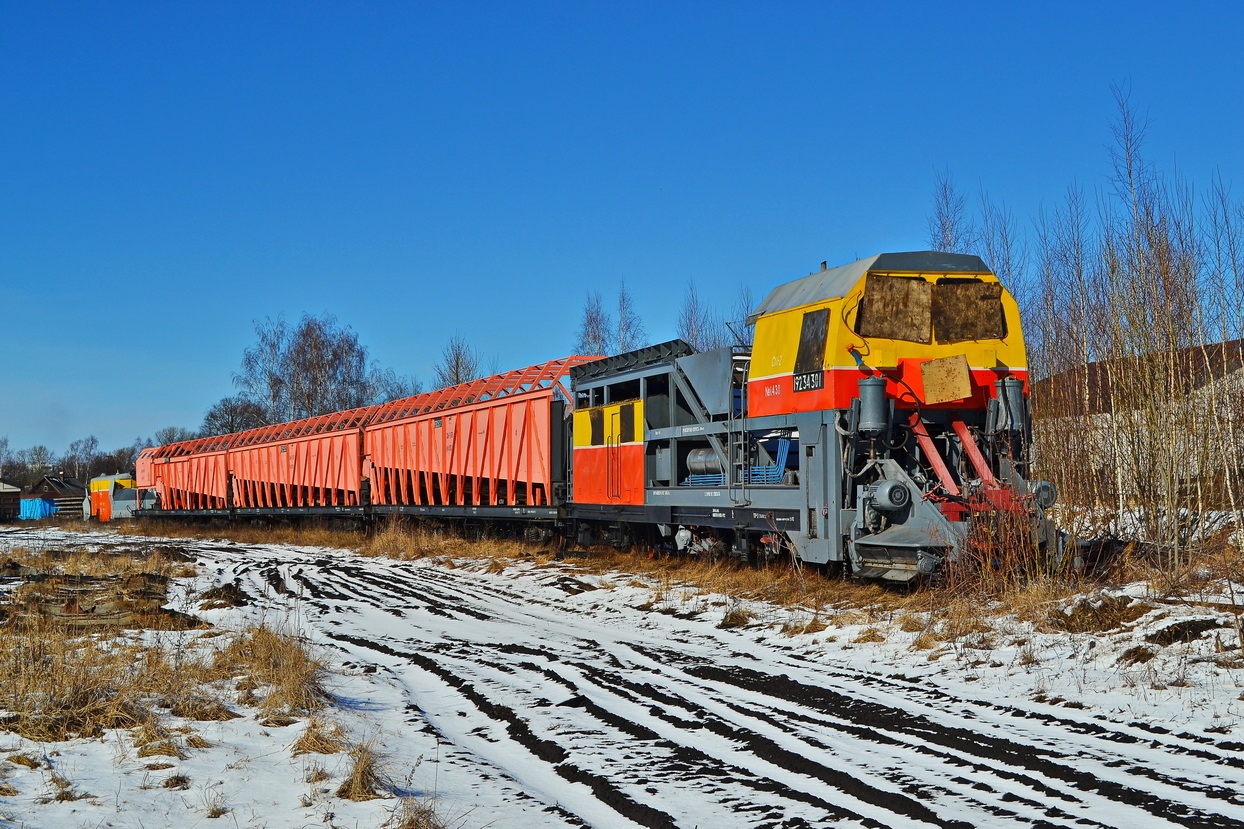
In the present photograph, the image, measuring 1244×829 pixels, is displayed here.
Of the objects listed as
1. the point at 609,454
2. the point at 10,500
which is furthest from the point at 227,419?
the point at 609,454

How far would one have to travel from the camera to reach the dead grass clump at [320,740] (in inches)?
260

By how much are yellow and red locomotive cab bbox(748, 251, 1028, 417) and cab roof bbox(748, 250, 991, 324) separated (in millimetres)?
16

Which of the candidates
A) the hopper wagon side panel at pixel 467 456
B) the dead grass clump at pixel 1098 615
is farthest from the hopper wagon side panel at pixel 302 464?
the dead grass clump at pixel 1098 615

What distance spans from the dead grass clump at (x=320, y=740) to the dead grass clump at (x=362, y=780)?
47 cm

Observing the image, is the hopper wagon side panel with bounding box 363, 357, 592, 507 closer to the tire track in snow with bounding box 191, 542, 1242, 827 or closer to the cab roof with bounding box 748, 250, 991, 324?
the cab roof with bounding box 748, 250, 991, 324

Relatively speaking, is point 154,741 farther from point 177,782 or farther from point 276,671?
point 276,671

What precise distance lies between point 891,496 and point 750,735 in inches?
220

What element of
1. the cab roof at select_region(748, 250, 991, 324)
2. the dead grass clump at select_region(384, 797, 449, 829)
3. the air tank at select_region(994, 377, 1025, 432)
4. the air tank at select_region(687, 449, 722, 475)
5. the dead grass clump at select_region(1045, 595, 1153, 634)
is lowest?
the dead grass clump at select_region(384, 797, 449, 829)

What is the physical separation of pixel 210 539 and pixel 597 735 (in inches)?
1385

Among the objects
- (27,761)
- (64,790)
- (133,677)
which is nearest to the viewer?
(64,790)

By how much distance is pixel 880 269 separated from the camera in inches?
508

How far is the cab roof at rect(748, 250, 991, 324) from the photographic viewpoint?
12938 mm

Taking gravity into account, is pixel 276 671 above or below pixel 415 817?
above

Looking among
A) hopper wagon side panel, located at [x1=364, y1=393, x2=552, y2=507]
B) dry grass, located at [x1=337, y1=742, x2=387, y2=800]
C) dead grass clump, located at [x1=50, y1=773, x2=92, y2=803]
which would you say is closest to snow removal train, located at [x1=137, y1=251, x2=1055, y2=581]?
hopper wagon side panel, located at [x1=364, y1=393, x2=552, y2=507]
